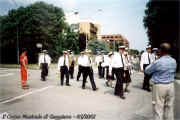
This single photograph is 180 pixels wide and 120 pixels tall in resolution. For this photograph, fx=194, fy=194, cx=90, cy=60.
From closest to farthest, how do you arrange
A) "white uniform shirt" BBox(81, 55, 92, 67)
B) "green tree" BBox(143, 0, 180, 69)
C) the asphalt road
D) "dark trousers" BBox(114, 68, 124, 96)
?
the asphalt road → "dark trousers" BBox(114, 68, 124, 96) → "white uniform shirt" BBox(81, 55, 92, 67) → "green tree" BBox(143, 0, 180, 69)

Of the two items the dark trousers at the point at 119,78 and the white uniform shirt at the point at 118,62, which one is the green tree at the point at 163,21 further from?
the dark trousers at the point at 119,78

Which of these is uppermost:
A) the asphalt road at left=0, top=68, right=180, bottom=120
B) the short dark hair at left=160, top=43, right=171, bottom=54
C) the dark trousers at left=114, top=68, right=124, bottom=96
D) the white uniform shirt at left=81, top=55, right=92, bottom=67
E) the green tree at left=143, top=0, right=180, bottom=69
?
the green tree at left=143, top=0, right=180, bottom=69

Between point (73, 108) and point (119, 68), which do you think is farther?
point (119, 68)

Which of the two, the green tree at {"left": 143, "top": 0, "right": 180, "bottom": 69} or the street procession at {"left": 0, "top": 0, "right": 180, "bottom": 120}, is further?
the green tree at {"left": 143, "top": 0, "right": 180, "bottom": 69}

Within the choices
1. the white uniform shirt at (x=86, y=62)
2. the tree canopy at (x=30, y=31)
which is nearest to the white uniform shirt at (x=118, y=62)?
the white uniform shirt at (x=86, y=62)

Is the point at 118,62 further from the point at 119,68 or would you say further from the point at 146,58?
the point at 146,58

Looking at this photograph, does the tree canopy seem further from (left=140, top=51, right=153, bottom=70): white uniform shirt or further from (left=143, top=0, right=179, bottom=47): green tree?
(left=140, top=51, right=153, bottom=70): white uniform shirt

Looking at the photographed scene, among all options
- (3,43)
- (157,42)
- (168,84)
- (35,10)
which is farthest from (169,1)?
(3,43)

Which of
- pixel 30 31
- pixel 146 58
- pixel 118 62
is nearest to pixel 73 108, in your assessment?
pixel 118 62

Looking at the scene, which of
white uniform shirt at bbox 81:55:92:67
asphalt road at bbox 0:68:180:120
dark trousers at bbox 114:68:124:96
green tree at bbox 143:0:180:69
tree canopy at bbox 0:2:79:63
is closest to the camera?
asphalt road at bbox 0:68:180:120

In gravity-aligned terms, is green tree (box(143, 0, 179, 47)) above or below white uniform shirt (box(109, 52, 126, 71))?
above

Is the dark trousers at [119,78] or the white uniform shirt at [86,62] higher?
the white uniform shirt at [86,62]

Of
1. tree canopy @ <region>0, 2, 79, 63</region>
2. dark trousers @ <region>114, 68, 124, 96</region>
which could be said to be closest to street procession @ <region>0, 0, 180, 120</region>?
dark trousers @ <region>114, 68, 124, 96</region>

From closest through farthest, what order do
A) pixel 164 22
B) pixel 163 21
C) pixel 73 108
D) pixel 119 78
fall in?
pixel 73 108
pixel 119 78
pixel 164 22
pixel 163 21
